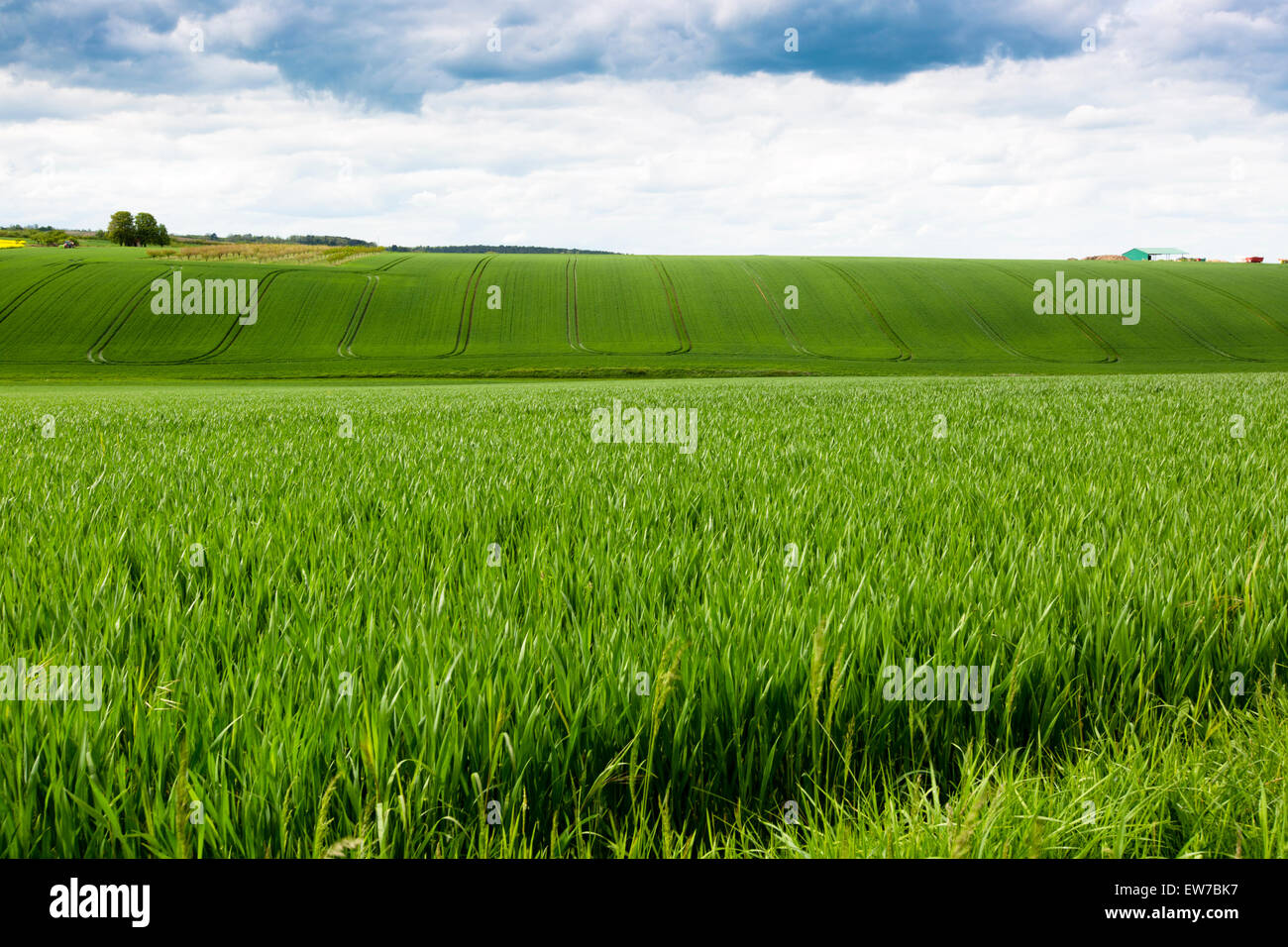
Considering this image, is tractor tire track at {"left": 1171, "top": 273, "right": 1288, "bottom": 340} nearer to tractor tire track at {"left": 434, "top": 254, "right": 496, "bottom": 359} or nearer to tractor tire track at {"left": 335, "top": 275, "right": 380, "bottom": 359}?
tractor tire track at {"left": 434, "top": 254, "right": 496, "bottom": 359}

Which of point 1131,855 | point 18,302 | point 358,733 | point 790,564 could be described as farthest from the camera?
point 18,302

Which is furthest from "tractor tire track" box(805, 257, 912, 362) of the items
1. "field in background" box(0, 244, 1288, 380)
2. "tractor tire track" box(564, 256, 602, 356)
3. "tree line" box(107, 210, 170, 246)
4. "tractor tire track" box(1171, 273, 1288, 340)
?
"tree line" box(107, 210, 170, 246)

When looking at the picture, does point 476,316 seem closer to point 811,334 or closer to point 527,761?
point 811,334

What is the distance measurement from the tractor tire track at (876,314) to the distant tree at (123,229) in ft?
464

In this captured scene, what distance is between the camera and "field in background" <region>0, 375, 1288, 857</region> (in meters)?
1.75

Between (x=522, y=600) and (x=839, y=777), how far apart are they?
1548 mm

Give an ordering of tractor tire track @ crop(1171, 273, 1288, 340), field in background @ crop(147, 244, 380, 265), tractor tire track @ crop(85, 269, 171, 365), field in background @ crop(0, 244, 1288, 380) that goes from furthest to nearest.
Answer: field in background @ crop(147, 244, 380, 265) → tractor tire track @ crop(1171, 273, 1288, 340) → field in background @ crop(0, 244, 1288, 380) → tractor tire track @ crop(85, 269, 171, 365)

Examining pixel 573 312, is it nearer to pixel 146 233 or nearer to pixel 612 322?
pixel 612 322

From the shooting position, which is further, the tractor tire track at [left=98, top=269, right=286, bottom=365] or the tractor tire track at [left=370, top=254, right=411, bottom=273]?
the tractor tire track at [left=370, top=254, right=411, bottom=273]

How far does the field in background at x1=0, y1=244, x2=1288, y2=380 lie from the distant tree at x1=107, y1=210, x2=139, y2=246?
52835 millimetres

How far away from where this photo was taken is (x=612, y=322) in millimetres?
77875

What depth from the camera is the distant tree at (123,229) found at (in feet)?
477

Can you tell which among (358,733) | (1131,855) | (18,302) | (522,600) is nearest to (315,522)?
(522,600)
